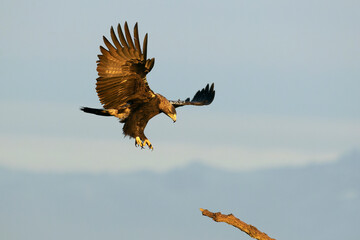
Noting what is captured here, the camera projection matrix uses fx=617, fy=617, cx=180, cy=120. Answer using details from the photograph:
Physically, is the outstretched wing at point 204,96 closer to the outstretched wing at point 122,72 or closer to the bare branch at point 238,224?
A: the outstretched wing at point 122,72

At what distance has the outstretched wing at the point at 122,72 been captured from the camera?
1498 centimetres

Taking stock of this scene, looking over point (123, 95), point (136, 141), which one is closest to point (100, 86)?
point (123, 95)

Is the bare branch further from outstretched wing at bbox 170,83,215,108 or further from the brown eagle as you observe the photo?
outstretched wing at bbox 170,83,215,108

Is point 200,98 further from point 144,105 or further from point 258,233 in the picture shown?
point 258,233

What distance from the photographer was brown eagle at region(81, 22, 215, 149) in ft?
49.3

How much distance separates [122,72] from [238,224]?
19.3 ft

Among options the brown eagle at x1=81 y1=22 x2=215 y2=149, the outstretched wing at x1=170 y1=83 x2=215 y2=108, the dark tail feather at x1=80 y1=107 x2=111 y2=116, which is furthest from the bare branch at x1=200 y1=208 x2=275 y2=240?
the outstretched wing at x1=170 y1=83 x2=215 y2=108

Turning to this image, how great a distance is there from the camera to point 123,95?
15.9 metres

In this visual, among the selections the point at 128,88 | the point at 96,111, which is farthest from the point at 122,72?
the point at 96,111

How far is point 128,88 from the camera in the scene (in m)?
15.7

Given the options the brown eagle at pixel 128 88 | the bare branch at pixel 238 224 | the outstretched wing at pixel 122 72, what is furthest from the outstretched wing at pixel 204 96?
the bare branch at pixel 238 224

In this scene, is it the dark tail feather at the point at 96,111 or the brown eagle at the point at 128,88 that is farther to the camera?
the dark tail feather at the point at 96,111

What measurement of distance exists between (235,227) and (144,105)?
19.6 feet

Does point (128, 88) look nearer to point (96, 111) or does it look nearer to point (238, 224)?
point (96, 111)
